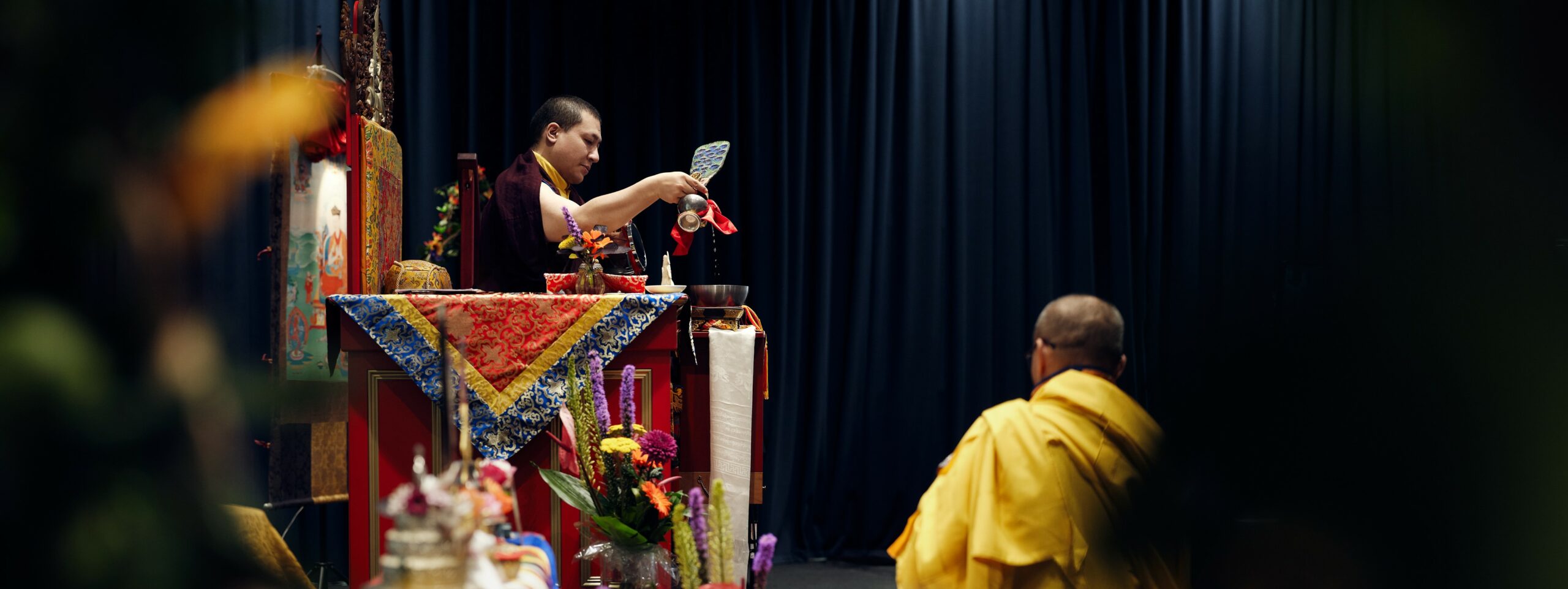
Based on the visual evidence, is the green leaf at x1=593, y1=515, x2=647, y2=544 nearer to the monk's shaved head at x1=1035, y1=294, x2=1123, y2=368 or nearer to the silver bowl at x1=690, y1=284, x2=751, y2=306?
the silver bowl at x1=690, y1=284, x2=751, y2=306

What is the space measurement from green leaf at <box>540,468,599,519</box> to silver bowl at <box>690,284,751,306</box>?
595mm

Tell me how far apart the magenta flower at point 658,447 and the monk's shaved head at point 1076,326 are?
784 mm

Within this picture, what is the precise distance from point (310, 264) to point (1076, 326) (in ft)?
6.21

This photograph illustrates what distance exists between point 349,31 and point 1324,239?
2448mm

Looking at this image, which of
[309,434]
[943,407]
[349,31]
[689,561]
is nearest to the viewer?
[689,561]

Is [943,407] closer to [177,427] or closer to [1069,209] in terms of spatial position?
[1069,209]

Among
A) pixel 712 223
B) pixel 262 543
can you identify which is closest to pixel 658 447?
pixel 712 223

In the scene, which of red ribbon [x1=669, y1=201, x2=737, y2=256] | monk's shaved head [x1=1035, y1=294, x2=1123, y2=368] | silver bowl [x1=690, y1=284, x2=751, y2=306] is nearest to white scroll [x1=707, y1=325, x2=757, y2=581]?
silver bowl [x1=690, y1=284, x2=751, y2=306]

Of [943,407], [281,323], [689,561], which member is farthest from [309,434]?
[943,407]

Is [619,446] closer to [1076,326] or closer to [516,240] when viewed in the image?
[516,240]

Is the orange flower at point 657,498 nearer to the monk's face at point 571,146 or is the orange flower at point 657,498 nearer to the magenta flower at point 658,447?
the magenta flower at point 658,447

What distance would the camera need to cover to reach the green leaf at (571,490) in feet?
6.68

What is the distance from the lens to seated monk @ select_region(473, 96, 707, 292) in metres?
2.48

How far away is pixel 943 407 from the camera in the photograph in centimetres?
379
